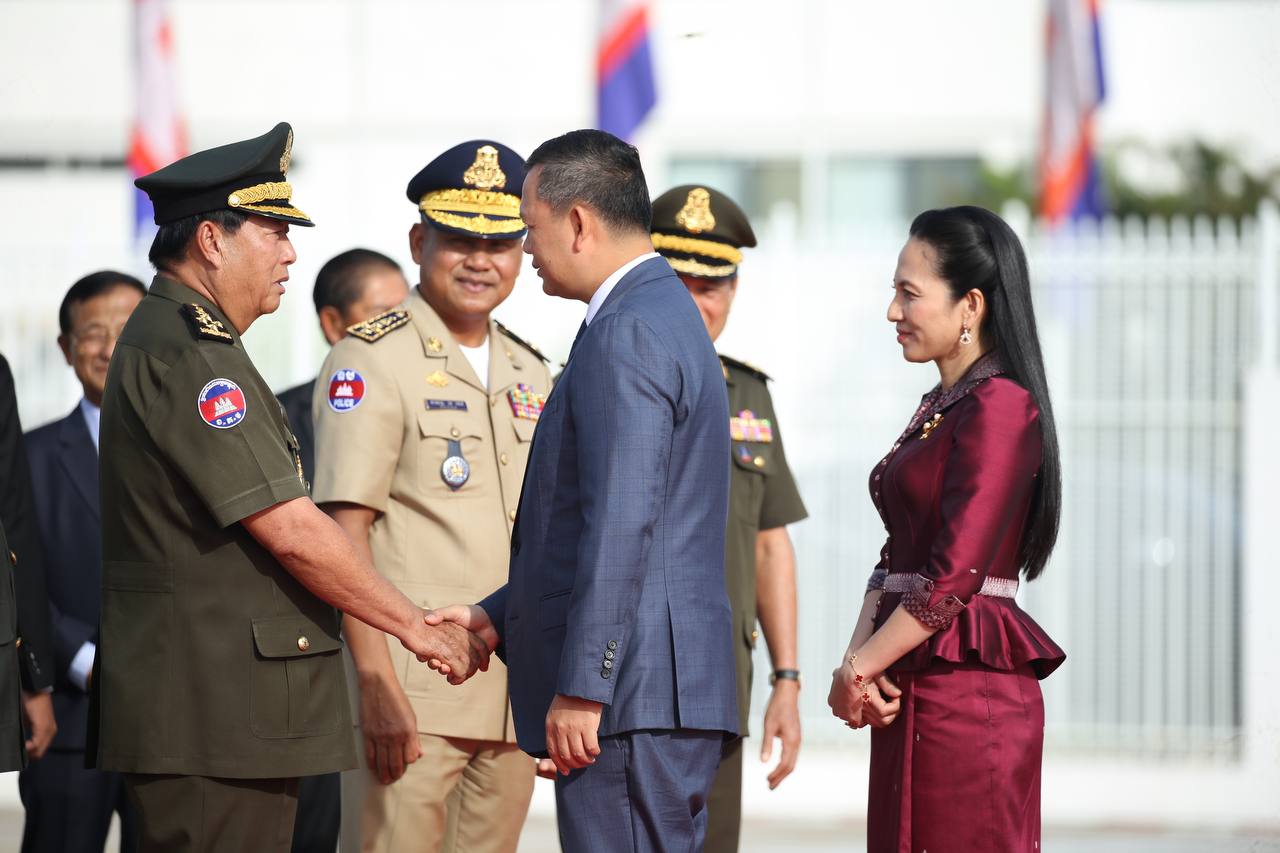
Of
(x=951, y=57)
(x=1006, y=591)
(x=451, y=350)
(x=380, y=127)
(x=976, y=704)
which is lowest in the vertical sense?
(x=976, y=704)

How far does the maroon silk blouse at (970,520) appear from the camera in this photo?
323 cm

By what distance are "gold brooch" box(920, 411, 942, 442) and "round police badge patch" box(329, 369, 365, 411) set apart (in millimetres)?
1425

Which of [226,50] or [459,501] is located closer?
[459,501]

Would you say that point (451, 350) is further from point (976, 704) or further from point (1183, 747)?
point (1183, 747)

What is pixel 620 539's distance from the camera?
9.32 ft

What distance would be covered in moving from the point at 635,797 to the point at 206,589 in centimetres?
96

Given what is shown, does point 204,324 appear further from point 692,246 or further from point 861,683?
point 692,246

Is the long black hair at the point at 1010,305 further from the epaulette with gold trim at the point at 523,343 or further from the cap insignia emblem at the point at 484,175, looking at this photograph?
the epaulette with gold trim at the point at 523,343

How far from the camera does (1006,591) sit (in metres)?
3.40

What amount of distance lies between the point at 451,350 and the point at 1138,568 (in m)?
5.03

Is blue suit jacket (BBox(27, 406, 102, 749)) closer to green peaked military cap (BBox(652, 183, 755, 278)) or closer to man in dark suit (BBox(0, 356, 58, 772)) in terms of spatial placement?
man in dark suit (BBox(0, 356, 58, 772))

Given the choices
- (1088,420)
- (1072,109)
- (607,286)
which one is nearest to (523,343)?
(607,286)

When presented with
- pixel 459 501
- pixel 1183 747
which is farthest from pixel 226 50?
pixel 459 501

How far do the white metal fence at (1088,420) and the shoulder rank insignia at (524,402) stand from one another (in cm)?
381
